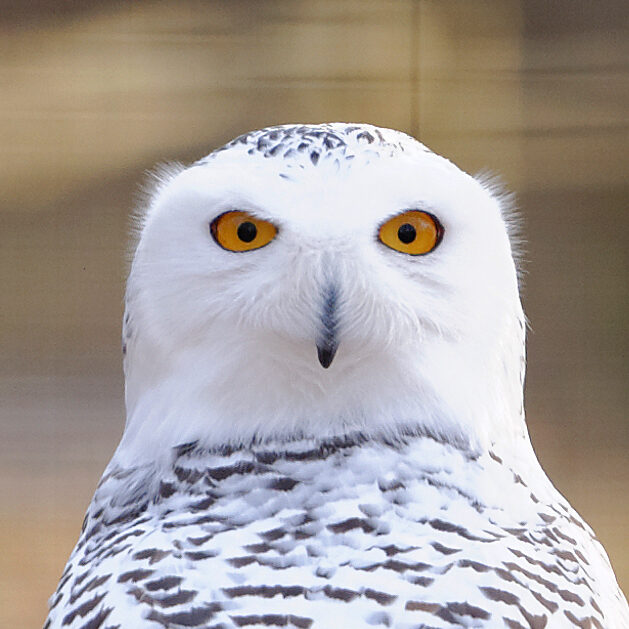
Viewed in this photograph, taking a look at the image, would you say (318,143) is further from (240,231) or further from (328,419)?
(328,419)

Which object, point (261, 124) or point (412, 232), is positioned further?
point (261, 124)

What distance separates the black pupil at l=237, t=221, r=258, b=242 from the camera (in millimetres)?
843

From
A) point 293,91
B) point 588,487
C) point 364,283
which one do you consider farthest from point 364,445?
point 588,487

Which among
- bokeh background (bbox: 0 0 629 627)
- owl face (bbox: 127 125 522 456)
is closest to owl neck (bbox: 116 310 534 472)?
owl face (bbox: 127 125 522 456)

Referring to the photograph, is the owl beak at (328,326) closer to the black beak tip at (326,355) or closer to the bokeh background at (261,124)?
the black beak tip at (326,355)

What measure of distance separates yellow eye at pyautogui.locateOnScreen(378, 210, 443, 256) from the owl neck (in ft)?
0.28

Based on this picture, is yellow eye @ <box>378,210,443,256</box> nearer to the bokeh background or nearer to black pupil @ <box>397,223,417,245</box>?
black pupil @ <box>397,223,417,245</box>

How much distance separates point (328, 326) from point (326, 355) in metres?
0.03

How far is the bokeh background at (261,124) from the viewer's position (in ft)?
5.75

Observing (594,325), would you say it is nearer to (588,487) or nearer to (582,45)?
(588,487)

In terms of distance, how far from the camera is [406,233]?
84 cm

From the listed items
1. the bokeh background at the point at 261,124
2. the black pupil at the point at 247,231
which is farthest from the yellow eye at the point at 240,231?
the bokeh background at the point at 261,124

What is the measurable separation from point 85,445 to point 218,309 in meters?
1.04

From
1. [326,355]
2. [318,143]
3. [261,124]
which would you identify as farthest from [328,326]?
[261,124]
